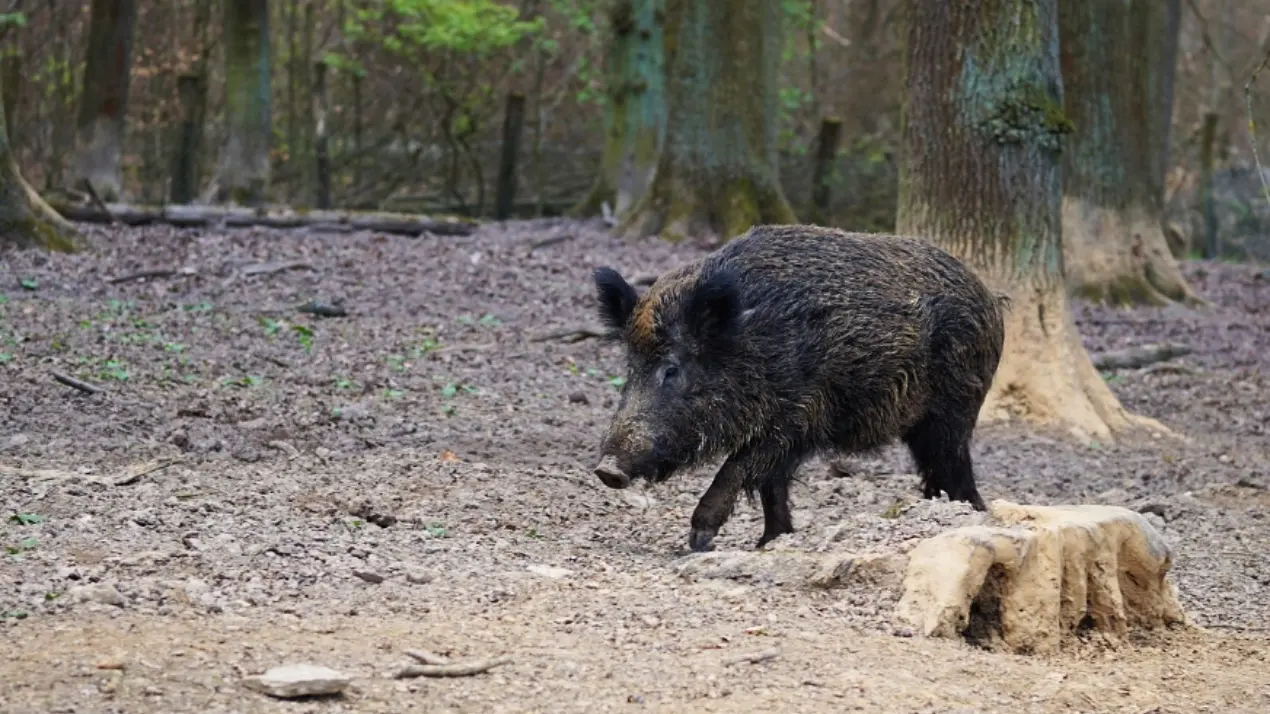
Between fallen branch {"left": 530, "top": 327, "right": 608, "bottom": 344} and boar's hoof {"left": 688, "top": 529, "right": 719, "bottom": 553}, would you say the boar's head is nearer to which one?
boar's hoof {"left": 688, "top": 529, "right": 719, "bottom": 553}

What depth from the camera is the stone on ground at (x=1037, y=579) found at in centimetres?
561

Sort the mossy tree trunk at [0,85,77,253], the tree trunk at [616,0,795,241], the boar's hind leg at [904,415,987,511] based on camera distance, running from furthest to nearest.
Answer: the tree trunk at [616,0,795,241], the mossy tree trunk at [0,85,77,253], the boar's hind leg at [904,415,987,511]

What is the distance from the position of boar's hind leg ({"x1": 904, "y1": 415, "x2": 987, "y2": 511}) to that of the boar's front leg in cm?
93

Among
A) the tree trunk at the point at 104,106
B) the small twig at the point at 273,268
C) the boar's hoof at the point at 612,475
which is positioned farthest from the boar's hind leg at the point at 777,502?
the tree trunk at the point at 104,106

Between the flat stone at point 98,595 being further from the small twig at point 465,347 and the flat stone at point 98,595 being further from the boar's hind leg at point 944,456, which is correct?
the small twig at point 465,347

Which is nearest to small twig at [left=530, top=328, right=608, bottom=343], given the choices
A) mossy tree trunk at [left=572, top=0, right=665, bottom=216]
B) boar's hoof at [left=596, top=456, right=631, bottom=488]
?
boar's hoof at [left=596, top=456, right=631, bottom=488]

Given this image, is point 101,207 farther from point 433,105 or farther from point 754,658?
point 754,658

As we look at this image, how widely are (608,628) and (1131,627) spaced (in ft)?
6.92

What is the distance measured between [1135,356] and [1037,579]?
8.54 metres

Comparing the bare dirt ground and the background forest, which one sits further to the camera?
the background forest

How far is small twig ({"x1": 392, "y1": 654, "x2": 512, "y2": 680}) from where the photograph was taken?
15.1 ft

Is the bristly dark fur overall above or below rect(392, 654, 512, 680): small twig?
above

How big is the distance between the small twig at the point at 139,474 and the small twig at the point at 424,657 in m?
2.71

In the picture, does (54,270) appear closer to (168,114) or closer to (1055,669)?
(1055,669)
